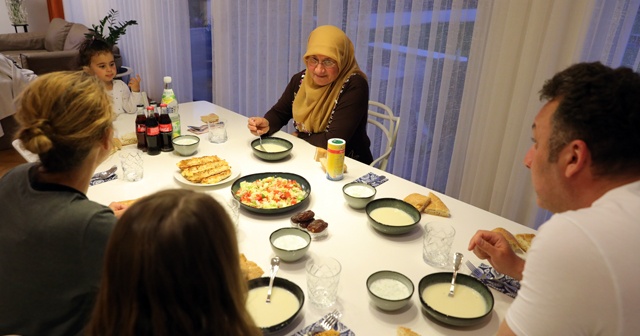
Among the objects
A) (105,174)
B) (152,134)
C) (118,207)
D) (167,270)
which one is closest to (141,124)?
(152,134)

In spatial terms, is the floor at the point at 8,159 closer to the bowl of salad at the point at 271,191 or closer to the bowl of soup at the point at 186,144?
the bowl of soup at the point at 186,144

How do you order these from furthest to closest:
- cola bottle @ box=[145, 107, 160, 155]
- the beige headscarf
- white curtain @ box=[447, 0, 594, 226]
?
the beige headscarf < white curtain @ box=[447, 0, 594, 226] < cola bottle @ box=[145, 107, 160, 155]

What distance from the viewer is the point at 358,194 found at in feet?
5.53

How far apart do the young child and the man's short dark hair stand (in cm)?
228

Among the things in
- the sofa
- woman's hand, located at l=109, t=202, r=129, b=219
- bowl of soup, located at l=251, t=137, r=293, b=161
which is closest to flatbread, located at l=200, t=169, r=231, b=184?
bowl of soup, located at l=251, t=137, r=293, b=161

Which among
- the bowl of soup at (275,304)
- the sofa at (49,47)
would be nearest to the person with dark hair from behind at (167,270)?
the bowl of soup at (275,304)

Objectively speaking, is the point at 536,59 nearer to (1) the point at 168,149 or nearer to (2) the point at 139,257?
(1) the point at 168,149

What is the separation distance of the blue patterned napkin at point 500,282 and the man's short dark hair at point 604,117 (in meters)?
0.46

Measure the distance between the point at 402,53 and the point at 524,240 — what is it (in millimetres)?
1828

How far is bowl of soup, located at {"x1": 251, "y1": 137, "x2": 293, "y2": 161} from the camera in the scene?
80.0 inches

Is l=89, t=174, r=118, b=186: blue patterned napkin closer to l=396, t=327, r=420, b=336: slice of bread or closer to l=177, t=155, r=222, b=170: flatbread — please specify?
l=177, t=155, r=222, b=170: flatbread

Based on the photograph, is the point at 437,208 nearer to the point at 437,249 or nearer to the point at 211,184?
the point at 437,249

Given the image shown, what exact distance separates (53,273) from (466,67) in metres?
2.39

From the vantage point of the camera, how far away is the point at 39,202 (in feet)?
3.42
